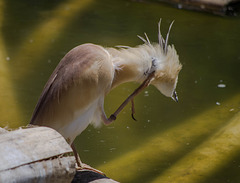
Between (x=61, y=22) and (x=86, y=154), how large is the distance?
2.40 metres

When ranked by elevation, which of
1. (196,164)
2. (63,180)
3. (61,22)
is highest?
(63,180)

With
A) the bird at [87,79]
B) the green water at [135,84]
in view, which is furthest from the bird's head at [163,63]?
the green water at [135,84]

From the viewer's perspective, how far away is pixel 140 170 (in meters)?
3.19

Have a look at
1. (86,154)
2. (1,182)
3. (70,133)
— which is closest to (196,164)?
(86,154)

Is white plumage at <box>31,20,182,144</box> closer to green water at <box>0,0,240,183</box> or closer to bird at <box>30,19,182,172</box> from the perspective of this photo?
bird at <box>30,19,182,172</box>

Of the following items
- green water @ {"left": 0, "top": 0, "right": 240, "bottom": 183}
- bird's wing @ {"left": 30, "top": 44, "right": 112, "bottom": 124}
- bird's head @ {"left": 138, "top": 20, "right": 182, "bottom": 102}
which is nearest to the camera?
bird's wing @ {"left": 30, "top": 44, "right": 112, "bottom": 124}

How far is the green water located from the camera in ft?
10.9

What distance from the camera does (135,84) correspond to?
4.32 meters

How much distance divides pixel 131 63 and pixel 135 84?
1.70 m

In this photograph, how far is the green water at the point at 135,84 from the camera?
3.32 meters

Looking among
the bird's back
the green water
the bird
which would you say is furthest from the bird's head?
the green water

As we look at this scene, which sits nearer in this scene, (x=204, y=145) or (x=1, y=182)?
(x=1, y=182)

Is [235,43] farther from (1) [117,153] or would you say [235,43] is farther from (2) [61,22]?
(1) [117,153]

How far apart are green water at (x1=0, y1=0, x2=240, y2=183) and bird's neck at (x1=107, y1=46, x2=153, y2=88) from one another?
2.53 feet
